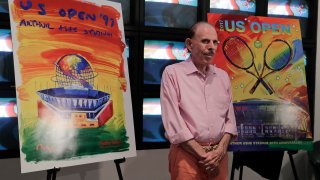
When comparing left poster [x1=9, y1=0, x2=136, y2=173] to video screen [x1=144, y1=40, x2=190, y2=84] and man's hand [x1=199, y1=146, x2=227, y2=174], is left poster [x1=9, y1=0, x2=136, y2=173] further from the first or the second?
video screen [x1=144, y1=40, x2=190, y2=84]

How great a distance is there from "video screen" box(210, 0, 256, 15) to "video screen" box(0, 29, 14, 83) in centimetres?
166

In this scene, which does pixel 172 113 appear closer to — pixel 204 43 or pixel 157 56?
pixel 204 43

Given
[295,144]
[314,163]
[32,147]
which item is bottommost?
[314,163]

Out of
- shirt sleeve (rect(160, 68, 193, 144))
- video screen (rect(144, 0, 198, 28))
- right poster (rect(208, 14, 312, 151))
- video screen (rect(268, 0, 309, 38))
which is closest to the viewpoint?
shirt sleeve (rect(160, 68, 193, 144))

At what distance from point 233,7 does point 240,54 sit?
96 cm

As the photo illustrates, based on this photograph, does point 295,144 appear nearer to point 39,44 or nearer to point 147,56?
point 147,56

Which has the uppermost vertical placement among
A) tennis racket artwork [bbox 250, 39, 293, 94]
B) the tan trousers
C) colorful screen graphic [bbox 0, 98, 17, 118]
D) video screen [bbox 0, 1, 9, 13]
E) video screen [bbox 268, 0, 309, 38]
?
video screen [bbox 268, 0, 309, 38]

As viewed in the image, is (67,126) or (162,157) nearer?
(67,126)

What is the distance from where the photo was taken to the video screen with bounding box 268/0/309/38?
129 inches

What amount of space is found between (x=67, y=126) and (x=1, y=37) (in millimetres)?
1016

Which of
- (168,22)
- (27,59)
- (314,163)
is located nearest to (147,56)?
(168,22)

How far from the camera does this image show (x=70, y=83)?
6.27 feet

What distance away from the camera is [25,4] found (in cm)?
183

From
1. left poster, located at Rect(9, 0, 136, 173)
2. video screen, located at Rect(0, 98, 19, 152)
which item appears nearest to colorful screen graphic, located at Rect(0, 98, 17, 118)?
video screen, located at Rect(0, 98, 19, 152)
